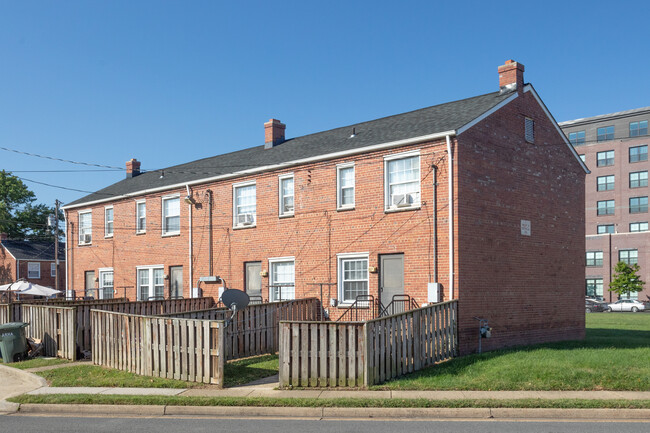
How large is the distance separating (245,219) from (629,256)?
57690 millimetres

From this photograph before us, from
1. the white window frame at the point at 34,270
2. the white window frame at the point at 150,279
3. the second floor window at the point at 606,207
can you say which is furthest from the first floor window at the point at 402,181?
Result: the second floor window at the point at 606,207

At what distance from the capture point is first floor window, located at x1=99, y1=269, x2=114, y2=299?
30.1 metres

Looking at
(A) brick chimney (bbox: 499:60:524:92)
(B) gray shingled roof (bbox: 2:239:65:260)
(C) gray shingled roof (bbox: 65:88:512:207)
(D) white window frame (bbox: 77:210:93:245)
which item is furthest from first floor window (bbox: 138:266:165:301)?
(B) gray shingled roof (bbox: 2:239:65:260)

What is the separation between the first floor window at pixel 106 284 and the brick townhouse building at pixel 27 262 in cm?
2500

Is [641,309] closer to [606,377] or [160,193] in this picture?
[160,193]

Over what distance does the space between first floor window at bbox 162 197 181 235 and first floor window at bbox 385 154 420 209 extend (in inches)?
435

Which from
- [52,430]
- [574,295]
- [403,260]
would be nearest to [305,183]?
[403,260]

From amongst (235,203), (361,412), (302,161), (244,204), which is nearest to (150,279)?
(235,203)

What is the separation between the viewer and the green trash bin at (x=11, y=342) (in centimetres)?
1582

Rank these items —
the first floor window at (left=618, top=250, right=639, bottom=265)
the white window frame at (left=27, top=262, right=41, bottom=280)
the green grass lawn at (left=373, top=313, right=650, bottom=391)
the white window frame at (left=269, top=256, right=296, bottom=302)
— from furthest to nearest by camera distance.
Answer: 1. the first floor window at (left=618, top=250, right=639, bottom=265)
2. the white window frame at (left=27, top=262, right=41, bottom=280)
3. the white window frame at (left=269, top=256, right=296, bottom=302)
4. the green grass lawn at (left=373, top=313, right=650, bottom=391)

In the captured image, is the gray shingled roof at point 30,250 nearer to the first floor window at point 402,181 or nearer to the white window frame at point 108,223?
the white window frame at point 108,223

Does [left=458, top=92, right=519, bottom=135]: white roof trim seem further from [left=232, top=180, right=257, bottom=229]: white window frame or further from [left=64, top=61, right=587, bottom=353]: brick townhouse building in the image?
[left=232, top=180, right=257, bottom=229]: white window frame

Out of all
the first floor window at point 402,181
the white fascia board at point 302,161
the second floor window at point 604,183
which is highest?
the second floor window at point 604,183

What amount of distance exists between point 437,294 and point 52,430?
33.9 feet
